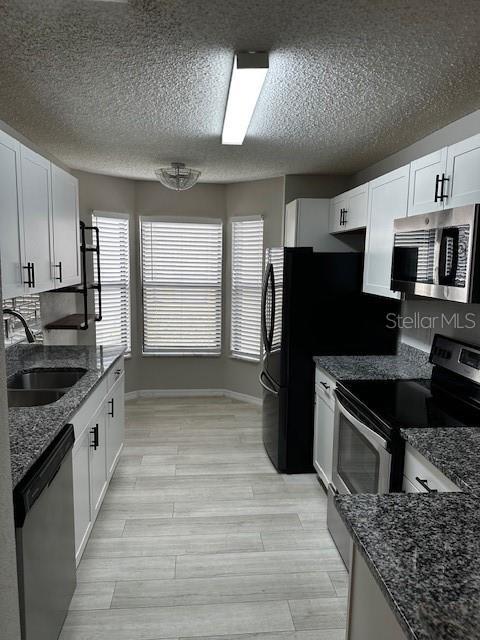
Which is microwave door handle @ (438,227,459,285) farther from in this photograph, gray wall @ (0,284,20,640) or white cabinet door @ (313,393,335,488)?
gray wall @ (0,284,20,640)

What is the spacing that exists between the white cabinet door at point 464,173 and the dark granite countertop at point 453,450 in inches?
39.7

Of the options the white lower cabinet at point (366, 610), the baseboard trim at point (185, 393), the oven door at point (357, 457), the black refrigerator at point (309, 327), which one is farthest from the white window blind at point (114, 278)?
the white lower cabinet at point (366, 610)

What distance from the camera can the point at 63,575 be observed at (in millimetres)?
1961

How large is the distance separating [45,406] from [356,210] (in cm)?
247

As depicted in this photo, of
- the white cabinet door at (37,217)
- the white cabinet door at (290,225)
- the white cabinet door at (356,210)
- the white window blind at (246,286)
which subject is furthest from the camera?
the white window blind at (246,286)

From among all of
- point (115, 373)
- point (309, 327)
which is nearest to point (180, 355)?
point (115, 373)

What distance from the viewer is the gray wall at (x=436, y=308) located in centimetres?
255

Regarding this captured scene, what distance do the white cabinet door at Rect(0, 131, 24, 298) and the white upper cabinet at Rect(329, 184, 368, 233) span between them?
220cm

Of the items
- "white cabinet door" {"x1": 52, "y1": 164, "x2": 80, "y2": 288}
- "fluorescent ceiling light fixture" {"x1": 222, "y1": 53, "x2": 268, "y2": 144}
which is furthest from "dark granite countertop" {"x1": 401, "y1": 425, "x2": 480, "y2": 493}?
"white cabinet door" {"x1": 52, "y1": 164, "x2": 80, "y2": 288}

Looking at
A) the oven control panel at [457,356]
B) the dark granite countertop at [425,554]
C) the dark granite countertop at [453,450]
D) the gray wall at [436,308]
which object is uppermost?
the gray wall at [436,308]

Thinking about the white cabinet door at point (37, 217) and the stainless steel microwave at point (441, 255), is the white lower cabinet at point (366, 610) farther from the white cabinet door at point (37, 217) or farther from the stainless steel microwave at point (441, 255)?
the white cabinet door at point (37, 217)

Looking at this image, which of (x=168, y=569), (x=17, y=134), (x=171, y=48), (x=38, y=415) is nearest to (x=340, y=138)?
(x=171, y=48)

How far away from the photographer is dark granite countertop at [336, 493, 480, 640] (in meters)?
0.91

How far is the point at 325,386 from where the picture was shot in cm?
311
